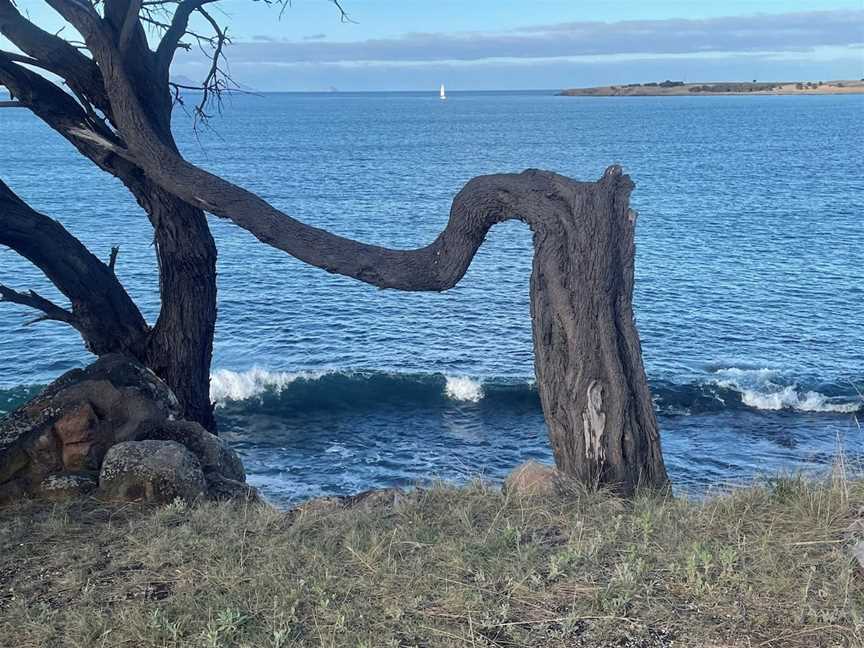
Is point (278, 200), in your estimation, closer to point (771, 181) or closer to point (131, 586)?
point (771, 181)

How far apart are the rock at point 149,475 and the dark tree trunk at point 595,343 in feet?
11.2

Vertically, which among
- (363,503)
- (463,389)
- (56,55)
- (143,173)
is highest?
(56,55)

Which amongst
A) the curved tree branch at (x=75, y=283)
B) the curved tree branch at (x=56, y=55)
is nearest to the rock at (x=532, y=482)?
the curved tree branch at (x=75, y=283)

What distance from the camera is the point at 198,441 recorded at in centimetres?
928

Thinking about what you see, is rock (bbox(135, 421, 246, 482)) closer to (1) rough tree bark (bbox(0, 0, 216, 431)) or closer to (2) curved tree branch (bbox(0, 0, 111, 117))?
(1) rough tree bark (bbox(0, 0, 216, 431))

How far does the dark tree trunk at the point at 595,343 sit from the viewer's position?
8.00 metres

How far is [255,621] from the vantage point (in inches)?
196

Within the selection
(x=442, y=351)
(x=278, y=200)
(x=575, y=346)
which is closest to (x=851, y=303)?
(x=442, y=351)

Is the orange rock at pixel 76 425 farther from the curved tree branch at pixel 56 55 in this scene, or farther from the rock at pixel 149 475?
the curved tree branch at pixel 56 55

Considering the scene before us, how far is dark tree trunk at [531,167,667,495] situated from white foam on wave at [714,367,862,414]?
16.9 meters

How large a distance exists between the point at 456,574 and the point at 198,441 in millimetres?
4640

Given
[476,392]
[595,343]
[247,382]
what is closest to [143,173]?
[595,343]

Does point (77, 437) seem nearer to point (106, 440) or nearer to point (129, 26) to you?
point (106, 440)

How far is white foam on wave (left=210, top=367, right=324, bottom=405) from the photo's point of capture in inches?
984
